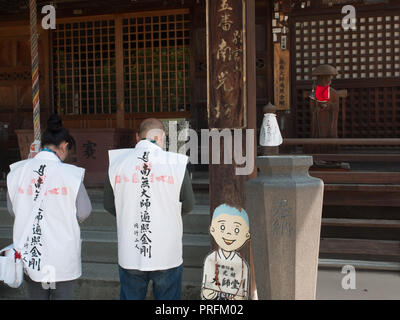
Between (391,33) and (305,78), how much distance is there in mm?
1805

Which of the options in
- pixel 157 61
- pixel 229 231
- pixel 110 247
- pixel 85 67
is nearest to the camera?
pixel 229 231

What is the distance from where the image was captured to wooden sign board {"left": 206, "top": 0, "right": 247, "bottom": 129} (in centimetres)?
419

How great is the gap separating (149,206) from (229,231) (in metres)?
1.09

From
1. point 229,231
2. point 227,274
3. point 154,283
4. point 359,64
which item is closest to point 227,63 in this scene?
point 229,231

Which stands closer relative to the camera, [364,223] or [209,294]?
[209,294]

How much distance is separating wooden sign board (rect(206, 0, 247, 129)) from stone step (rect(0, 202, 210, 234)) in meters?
1.74

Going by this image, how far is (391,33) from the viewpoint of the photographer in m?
8.15

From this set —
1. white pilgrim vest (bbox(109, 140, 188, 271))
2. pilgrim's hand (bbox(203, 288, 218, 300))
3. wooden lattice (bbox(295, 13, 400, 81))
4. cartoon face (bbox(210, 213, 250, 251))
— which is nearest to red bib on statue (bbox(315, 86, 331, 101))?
wooden lattice (bbox(295, 13, 400, 81))

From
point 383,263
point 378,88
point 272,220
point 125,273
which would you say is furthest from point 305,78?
point 125,273

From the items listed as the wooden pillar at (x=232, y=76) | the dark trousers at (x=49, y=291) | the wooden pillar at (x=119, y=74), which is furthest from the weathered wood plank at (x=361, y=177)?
the wooden pillar at (x=119, y=74)

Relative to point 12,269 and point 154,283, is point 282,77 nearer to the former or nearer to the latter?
point 154,283

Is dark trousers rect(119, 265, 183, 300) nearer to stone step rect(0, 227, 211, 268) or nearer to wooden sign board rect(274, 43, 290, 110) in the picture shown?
stone step rect(0, 227, 211, 268)

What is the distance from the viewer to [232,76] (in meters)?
4.22

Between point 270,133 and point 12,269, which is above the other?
point 270,133
